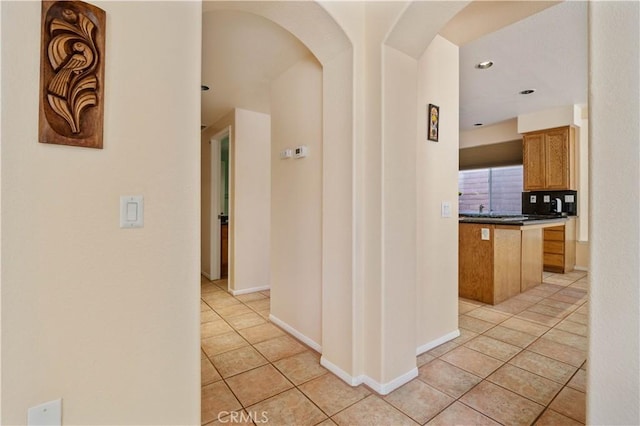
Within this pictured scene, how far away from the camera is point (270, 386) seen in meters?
1.85

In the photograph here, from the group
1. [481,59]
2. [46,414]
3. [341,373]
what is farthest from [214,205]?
[481,59]

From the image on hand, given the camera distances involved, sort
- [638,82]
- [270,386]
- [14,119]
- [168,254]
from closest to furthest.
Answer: [638,82], [14,119], [168,254], [270,386]

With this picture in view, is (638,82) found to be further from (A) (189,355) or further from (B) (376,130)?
(A) (189,355)

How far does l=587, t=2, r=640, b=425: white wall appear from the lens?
0.78 metres

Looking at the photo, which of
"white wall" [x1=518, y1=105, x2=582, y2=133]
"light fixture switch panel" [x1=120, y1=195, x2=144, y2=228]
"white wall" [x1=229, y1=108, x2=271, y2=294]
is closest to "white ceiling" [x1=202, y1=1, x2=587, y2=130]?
"white wall" [x1=518, y1=105, x2=582, y2=133]

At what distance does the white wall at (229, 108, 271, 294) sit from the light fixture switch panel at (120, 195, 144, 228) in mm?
2642

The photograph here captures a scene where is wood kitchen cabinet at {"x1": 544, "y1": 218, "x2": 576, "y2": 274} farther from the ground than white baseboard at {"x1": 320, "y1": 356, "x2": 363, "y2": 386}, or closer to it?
farther from the ground

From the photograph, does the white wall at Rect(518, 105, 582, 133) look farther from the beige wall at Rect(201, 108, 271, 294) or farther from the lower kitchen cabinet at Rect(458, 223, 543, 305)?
the beige wall at Rect(201, 108, 271, 294)

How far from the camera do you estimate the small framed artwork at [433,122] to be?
2217 mm

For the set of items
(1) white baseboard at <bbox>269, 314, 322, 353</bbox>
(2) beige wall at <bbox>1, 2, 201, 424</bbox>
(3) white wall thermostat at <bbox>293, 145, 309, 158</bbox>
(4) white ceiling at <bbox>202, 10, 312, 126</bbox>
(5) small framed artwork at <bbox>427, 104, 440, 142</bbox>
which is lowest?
(1) white baseboard at <bbox>269, 314, 322, 353</bbox>

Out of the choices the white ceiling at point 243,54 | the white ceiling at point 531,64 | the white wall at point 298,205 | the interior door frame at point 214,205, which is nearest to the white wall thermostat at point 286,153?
the white wall at point 298,205

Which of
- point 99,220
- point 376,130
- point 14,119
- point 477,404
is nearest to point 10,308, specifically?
point 99,220

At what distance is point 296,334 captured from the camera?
255 cm

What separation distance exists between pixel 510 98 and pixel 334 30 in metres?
3.60
